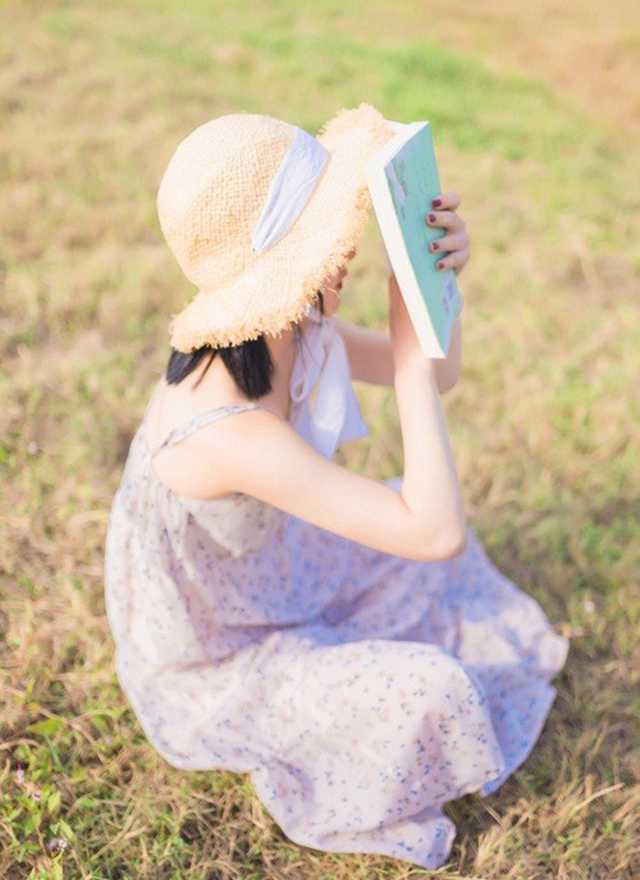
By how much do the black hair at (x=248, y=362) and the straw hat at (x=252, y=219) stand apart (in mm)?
93

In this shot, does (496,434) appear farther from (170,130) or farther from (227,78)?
(227,78)

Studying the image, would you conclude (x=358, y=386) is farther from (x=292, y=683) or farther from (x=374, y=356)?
(x=292, y=683)

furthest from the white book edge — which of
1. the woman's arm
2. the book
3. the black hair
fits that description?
the woman's arm

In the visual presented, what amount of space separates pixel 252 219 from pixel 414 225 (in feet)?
Answer: 0.80

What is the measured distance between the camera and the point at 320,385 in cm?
177

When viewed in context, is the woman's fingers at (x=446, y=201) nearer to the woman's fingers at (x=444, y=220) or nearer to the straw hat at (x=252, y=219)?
the woman's fingers at (x=444, y=220)

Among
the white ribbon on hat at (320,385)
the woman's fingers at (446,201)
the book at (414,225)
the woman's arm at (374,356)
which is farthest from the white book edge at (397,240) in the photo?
the woman's arm at (374,356)

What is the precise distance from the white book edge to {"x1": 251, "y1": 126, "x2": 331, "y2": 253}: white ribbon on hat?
0.13 meters

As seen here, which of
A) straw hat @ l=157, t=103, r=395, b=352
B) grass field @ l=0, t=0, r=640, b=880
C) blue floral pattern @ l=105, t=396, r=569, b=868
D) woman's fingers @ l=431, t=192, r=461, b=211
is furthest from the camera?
grass field @ l=0, t=0, r=640, b=880

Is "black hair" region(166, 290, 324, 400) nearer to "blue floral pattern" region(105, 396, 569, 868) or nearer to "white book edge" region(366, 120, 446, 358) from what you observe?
"blue floral pattern" region(105, 396, 569, 868)

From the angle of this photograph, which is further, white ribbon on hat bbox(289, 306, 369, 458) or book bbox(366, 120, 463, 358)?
white ribbon on hat bbox(289, 306, 369, 458)

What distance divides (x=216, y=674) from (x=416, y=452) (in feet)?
2.13

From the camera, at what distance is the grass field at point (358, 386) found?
5.99 feet

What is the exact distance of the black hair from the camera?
1.56 meters
